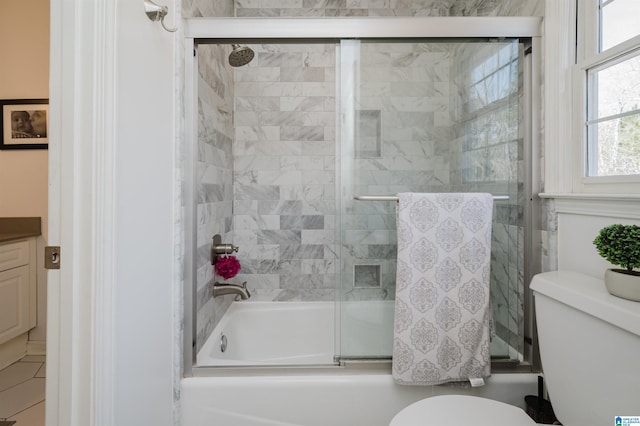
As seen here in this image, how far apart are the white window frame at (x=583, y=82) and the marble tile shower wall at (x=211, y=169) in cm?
154

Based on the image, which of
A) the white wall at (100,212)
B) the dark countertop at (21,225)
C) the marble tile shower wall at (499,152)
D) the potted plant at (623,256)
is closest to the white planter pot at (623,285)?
the potted plant at (623,256)

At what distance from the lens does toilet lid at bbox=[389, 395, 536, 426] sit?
3.13 feet

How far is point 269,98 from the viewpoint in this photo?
2273mm

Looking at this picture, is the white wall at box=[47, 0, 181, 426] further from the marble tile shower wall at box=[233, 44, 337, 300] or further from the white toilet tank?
the white toilet tank

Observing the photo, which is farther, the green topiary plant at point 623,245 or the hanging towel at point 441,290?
the hanging towel at point 441,290

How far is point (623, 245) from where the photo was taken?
2.89ft

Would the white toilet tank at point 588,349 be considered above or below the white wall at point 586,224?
below

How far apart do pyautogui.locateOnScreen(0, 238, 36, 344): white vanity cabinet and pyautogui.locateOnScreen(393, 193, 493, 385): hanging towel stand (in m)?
2.52

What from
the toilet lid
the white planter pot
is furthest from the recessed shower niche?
the white planter pot

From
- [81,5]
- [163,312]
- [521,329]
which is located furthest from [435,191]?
[81,5]

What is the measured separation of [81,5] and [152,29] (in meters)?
0.31

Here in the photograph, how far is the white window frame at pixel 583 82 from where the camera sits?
47.7 inches

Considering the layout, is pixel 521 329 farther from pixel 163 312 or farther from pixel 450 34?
pixel 163 312

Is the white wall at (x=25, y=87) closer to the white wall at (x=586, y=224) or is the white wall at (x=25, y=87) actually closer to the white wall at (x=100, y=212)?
the white wall at (x=100, y=212)
